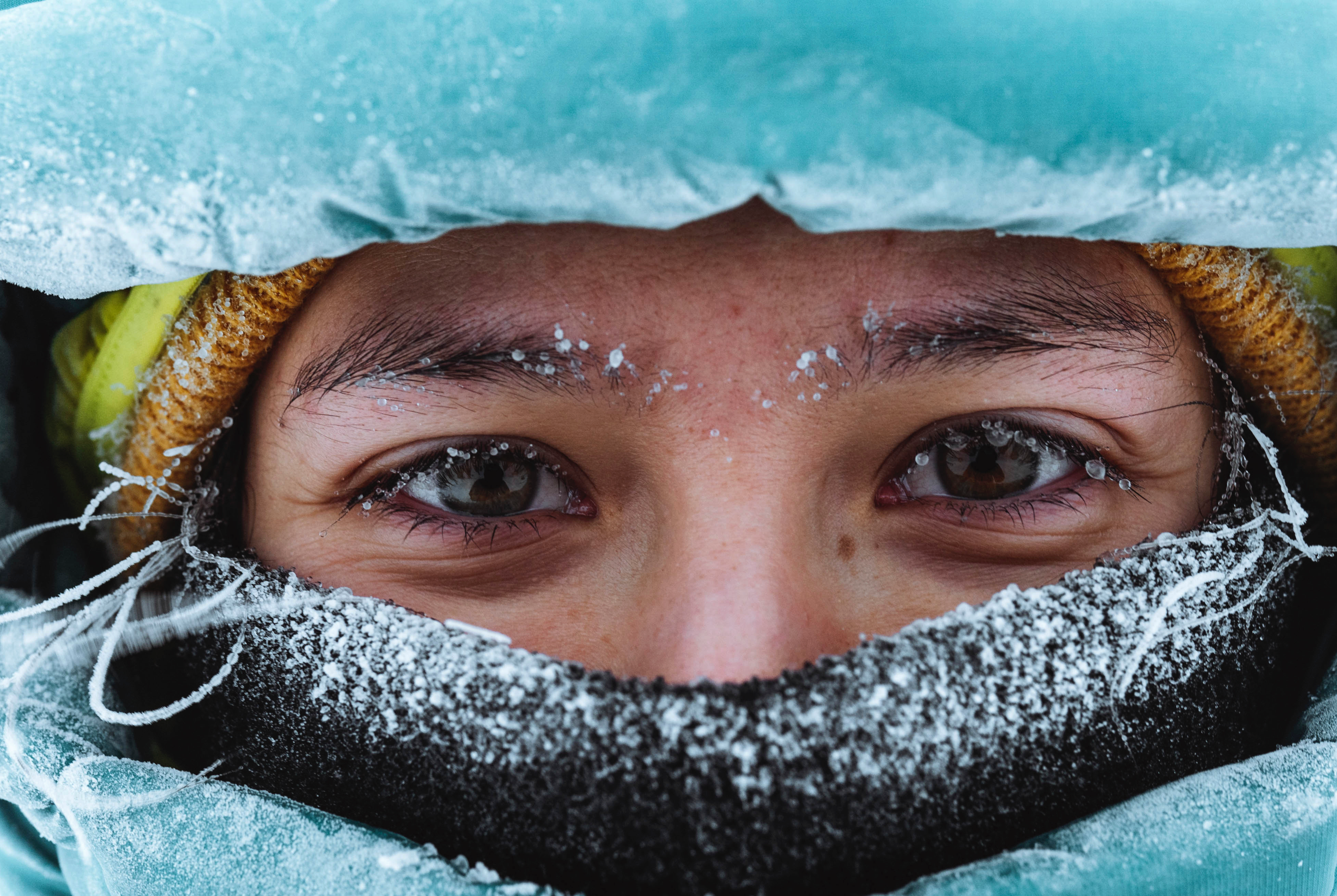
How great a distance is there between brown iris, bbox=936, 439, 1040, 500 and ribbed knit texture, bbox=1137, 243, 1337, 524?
214 millimetres

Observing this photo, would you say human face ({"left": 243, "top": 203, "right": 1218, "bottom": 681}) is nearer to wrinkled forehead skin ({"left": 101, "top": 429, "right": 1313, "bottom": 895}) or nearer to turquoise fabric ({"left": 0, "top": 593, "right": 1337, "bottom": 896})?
wrinkled forehead skin ({"left": 101, "top": 429, "right": 1313, "bottom": 895})

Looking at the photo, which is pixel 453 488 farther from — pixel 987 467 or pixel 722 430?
pixel 987 467

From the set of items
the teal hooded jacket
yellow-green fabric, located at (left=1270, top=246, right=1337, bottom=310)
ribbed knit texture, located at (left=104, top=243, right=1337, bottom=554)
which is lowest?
ribbed knit texture, located at (left=104, top=243, right=1337, bottom=554)

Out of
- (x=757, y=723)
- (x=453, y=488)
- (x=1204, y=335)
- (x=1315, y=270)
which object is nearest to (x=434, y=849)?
(x=757, y=723)

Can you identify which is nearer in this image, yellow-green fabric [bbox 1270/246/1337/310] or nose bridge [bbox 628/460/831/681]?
nose bridge [bbox 628/460/831/681]

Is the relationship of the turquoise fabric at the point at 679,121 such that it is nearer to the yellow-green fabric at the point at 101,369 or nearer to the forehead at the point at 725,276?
the forehead at the point at 725,276

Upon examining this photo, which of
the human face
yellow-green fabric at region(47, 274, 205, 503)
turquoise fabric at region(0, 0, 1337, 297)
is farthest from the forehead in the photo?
yellow-green fabric at region(47, 274, 205, 503)

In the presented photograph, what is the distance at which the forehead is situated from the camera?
85 cm

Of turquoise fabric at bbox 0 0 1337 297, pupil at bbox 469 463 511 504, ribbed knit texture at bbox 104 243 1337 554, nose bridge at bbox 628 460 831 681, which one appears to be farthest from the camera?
pupil at bbox 469 463 511 504

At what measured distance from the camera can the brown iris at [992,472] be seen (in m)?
1.03

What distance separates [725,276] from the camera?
86cm

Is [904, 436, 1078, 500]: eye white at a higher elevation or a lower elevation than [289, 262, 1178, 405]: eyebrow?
lower

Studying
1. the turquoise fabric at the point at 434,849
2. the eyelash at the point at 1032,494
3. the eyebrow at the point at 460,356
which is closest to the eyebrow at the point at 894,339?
the eyebrow at the point at 460,356

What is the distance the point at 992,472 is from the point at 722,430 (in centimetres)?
33
